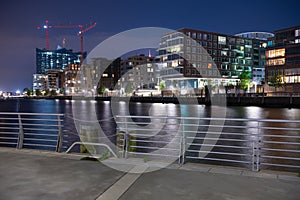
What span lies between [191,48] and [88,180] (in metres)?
106

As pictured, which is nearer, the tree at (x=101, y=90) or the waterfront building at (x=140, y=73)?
the waterfront building at (x=140, y=73)

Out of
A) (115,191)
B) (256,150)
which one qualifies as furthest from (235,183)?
(115,191)

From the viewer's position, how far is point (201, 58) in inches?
4360

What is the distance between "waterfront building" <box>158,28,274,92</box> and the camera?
109125mm

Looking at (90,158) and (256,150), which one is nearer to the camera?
(256,150)

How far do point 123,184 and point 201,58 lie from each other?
108107 millimetres

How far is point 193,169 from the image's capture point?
24.9ft

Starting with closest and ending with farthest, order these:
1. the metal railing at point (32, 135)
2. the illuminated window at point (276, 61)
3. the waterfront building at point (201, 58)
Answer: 1. the metal railing at point (32, 135)
2. the illuminated window at point (276, 61)
3. the waterfront building at point (201, 58)

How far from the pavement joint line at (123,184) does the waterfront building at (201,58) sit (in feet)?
333

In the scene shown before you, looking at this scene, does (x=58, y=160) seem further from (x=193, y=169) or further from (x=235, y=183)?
(x=235, y=183)

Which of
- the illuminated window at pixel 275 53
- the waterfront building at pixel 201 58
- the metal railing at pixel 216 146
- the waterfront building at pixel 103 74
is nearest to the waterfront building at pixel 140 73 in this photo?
the waterfront building at pixel 103 74

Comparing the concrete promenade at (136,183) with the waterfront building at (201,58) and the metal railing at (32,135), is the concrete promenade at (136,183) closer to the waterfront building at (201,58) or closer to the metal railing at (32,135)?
the metal railing at (32,135)

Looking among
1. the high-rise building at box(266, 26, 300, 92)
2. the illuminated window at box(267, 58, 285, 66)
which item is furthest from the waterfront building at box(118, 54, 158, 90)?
the high-rise building at box(266, 26, 300, 92)

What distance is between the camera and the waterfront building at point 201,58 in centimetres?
10912
